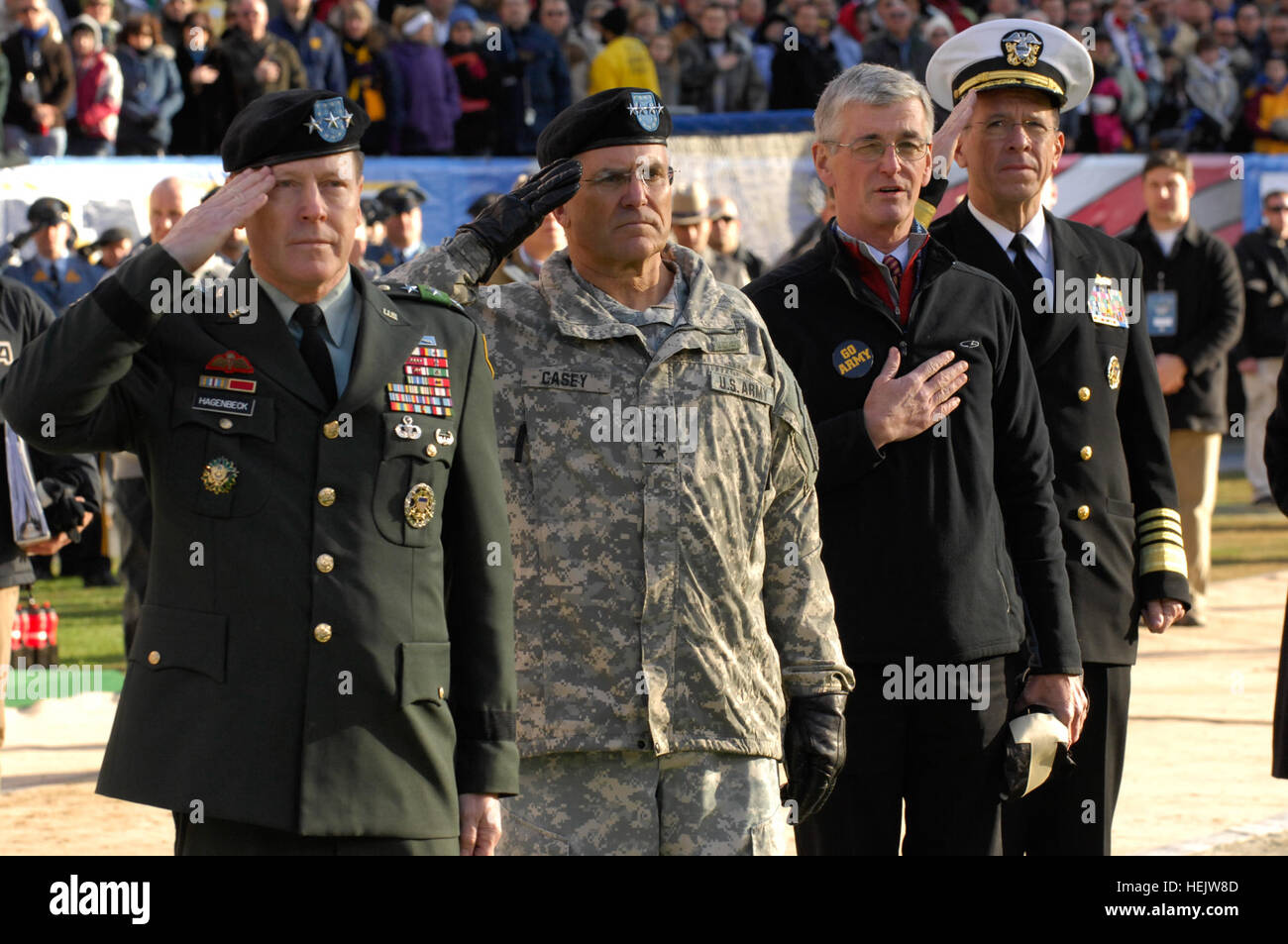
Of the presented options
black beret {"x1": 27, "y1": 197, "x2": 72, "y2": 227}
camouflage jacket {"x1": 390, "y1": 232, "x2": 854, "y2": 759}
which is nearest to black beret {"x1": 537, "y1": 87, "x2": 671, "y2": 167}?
camouflage jacket {"x1": 390, "y1": 232, "x2": 854, "y2": 759}

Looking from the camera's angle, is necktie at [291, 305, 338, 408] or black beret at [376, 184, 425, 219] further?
black beret at [376, 184, 425, 219]

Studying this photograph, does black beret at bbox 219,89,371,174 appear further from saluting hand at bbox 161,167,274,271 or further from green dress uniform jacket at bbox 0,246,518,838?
green dress uniform jacket at bbox 0,246,518,838

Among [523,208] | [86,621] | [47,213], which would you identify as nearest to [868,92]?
[523,208]

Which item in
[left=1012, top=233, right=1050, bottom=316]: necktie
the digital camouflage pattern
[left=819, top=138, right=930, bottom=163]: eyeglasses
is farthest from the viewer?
[left=1012, top=233, right=1050, bottom=316]: necktie

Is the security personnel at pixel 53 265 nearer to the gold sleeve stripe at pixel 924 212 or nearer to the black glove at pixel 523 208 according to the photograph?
the gold sleeve stripe at pixel 924 212

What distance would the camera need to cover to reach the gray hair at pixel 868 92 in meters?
4.81

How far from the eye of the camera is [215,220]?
348 cm

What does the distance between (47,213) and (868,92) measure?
947 centimetres

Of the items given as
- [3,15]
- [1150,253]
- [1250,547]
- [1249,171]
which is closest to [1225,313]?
[1150,253]

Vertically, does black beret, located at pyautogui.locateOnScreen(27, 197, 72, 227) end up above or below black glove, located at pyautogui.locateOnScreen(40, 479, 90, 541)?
above

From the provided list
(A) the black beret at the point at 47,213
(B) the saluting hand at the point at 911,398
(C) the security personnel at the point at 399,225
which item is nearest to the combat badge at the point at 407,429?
(B) the saluting hand at the point at 911,398

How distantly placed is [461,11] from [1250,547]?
799 centimetres

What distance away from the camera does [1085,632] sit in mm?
5324

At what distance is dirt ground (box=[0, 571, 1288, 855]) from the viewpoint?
7344mm
